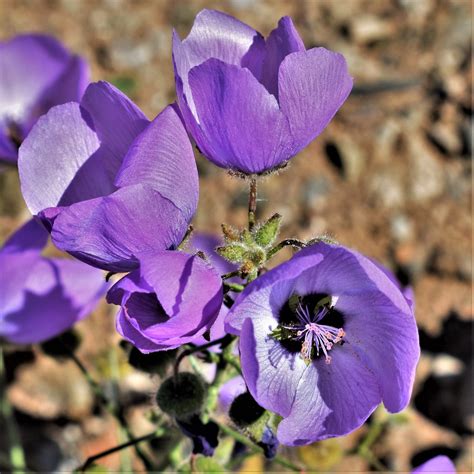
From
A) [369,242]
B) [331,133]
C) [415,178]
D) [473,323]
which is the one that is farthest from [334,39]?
[473,323]

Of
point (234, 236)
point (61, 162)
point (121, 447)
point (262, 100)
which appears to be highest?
point (262, 100)

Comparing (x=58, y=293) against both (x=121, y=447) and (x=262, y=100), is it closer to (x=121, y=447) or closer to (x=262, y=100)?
(x=121, y=447)

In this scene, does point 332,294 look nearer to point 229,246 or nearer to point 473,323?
point 229,246

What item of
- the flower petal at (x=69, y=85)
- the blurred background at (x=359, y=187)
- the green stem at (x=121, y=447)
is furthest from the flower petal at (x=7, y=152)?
the green stem at (x=121, y=447)

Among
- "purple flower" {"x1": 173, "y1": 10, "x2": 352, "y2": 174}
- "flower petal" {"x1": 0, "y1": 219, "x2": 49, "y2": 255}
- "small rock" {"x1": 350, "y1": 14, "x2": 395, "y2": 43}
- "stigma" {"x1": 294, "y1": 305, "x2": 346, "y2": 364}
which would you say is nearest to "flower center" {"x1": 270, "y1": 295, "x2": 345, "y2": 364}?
"stigma" {"x1": 294, "y1": 305, "x2": 346, "y2": 364}

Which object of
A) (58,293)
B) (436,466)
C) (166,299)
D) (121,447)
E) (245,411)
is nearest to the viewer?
(166,299)

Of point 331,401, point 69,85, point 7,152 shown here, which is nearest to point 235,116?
point 331,401
